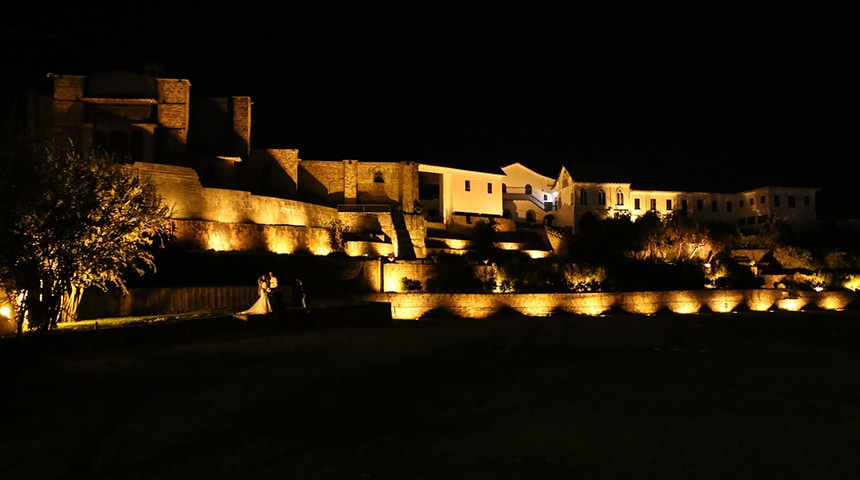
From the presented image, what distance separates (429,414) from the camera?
21.2 ft

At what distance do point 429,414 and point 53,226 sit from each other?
9.65m

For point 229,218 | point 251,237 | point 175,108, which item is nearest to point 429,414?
point 251,237

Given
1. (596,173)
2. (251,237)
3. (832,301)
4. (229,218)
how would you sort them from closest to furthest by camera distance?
(251,237) < (229,218) < (832,301) < (596,173)

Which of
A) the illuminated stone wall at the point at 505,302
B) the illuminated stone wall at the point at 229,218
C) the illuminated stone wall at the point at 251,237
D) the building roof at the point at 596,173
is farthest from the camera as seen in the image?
the building roof at the point at 596,173

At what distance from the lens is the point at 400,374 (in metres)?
8.93

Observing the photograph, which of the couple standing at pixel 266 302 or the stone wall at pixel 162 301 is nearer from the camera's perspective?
the couple standing at pixel 266 302

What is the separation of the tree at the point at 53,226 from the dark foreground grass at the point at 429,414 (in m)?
2.55

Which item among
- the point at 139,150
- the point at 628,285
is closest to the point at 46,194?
the point at 139,150

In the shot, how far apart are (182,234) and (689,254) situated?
2985cm

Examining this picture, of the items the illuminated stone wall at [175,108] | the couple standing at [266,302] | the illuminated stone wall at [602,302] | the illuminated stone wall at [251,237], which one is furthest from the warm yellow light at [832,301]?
the illuminated stone wall at [175,108]

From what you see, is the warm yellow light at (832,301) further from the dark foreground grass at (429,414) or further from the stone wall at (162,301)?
the stone wall at (162,301)

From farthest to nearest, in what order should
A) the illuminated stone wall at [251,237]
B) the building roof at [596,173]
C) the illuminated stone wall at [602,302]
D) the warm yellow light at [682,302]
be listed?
the building roof at [596,173] < the warm yellow light at [682,302] < the illuminated stone wall at [251,237] < the illuminated stone wall at [602,302]

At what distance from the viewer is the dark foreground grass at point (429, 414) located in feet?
15.8

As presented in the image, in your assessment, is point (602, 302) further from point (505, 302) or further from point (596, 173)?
point (596, 173)
